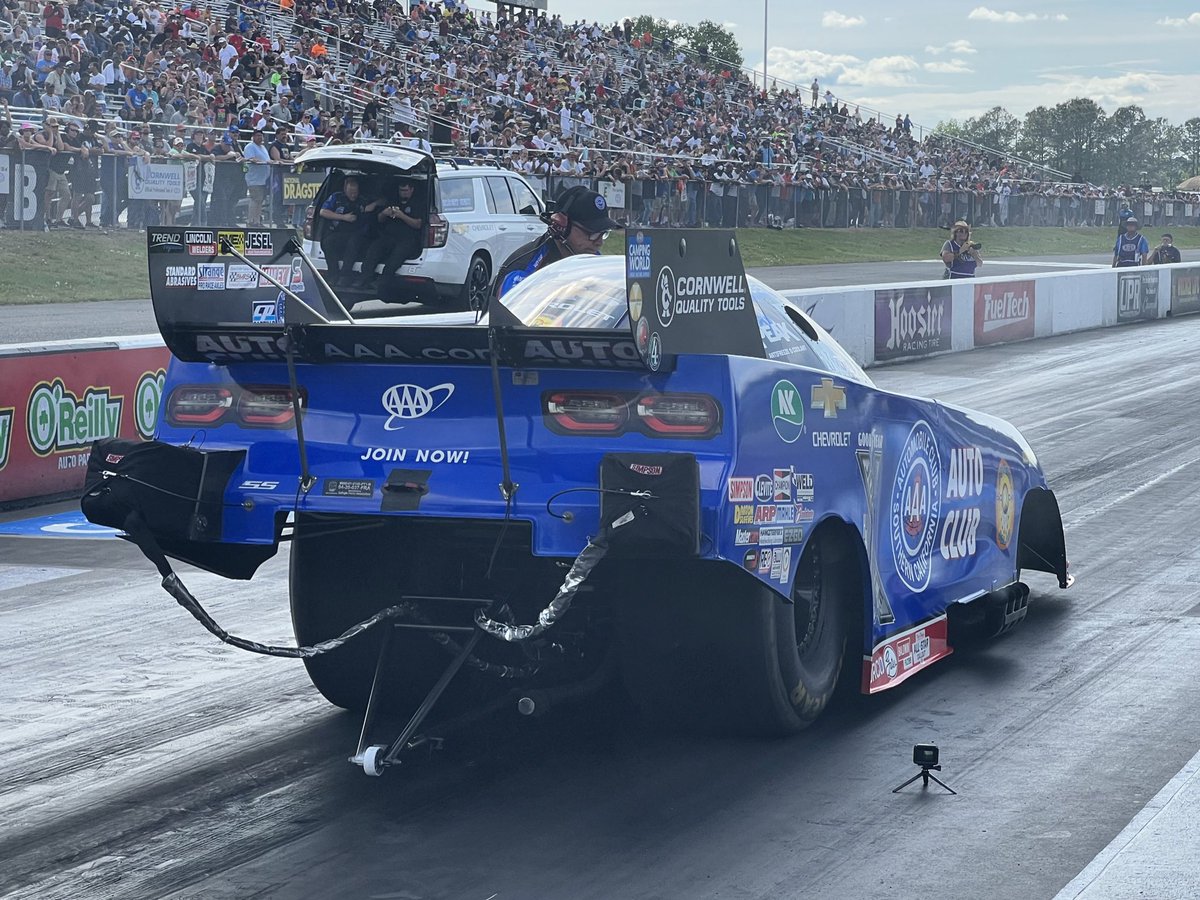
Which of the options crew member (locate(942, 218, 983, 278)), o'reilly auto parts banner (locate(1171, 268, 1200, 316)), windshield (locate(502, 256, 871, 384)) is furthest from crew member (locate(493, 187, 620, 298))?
o'reilly auto parts banner (locate(1171, 268, 1200, 316))

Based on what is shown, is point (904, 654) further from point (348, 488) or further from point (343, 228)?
point (343, 228)

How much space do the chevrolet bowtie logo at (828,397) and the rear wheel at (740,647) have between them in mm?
455

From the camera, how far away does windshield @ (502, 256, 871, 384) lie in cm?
542

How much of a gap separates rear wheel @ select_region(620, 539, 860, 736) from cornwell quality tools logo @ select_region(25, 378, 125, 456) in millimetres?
6773

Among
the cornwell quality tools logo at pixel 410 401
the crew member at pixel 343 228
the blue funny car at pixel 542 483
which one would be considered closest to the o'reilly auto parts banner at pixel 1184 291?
the crew member at pixel 343 228

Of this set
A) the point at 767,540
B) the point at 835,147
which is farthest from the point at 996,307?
the point at 835,147

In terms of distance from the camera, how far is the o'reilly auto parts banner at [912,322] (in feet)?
70.8

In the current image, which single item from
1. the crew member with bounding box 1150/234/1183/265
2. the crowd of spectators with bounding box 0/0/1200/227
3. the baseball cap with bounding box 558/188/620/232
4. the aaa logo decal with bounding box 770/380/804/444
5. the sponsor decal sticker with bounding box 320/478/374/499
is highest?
the crowd of spectators with bounding box 0/0/1200/227

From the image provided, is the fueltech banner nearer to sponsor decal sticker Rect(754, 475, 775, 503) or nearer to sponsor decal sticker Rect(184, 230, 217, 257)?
sponsor decal sticker Rect(184, 230, 217, 257)

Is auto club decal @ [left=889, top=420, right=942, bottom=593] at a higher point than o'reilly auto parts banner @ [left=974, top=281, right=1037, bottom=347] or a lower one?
higher

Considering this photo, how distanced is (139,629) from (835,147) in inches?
1968

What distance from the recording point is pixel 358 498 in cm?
492

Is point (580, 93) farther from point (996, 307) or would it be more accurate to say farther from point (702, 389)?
point (702, 389)

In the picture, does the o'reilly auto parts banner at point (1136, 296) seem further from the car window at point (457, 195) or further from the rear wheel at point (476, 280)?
the car window at point (457, 195)
